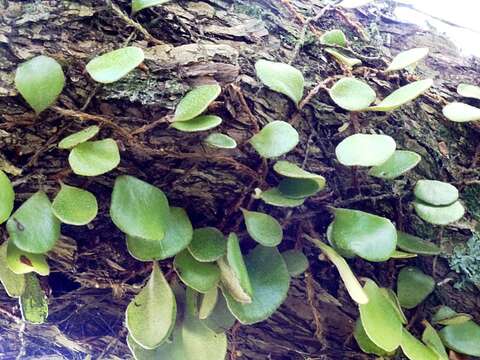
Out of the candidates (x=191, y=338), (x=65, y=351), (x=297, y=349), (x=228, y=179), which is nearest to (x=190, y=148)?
(x=228, y=179)

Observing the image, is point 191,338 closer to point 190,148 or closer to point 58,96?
point 190,148

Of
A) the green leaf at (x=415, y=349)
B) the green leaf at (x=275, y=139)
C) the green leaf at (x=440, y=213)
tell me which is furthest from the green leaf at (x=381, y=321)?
the green leaf at (x=275, y=139)

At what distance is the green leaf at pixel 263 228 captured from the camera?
695 millimetres

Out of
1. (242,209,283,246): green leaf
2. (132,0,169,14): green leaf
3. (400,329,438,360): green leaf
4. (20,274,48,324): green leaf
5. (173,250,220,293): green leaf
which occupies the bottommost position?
(20,274,48,324): green leaf

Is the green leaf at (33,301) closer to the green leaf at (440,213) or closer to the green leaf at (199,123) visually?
the green leaf at (199,123)

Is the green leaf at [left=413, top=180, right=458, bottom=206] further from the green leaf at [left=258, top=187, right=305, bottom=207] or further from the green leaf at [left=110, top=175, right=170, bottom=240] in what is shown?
the green leaf at [left=110, top=175, right=170, bottom=240]

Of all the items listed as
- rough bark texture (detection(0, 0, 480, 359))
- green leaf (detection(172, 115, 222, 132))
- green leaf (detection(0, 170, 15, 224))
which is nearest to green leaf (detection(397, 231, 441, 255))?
rough bark texture (detection(0, 0, 480, 359))

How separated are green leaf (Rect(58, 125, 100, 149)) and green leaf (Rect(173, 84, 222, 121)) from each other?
11 cm

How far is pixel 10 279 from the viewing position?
28.7 inches

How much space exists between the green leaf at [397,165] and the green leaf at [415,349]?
250mm

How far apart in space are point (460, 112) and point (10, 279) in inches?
30.7

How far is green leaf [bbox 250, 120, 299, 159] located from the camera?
68 centimetres

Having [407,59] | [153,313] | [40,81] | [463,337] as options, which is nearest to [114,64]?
[40,81]

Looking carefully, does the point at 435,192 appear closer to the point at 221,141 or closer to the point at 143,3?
the point at 221,141
